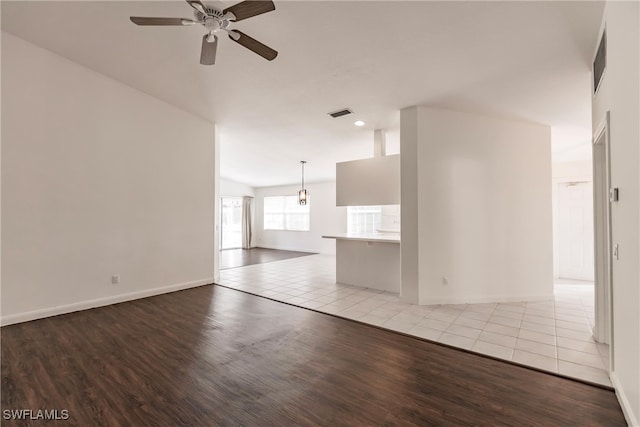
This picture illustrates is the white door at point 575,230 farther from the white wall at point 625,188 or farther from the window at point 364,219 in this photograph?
the white wall at point 625,188

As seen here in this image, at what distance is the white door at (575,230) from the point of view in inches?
227

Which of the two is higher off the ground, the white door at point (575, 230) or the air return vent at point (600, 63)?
the air return vent at point (600, 63)

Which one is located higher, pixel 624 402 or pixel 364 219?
pixel 364 219

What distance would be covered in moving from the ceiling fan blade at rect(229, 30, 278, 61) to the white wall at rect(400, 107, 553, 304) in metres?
2.32

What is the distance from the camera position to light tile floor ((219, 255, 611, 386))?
2.43m

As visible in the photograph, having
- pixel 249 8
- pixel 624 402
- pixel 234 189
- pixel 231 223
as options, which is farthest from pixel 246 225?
pixel 624 402

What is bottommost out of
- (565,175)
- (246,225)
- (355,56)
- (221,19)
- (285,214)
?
(246,225)

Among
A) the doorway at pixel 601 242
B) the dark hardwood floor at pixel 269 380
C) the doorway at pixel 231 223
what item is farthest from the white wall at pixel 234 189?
the doorway at pixel 601 242

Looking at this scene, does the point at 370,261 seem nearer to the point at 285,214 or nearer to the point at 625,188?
the point at 625,188

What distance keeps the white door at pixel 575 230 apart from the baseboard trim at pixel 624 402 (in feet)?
16.5

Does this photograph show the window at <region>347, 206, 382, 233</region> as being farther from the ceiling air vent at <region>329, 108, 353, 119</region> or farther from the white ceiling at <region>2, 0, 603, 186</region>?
the ceiling air vent at <region>329, 108, 353, 119</region>

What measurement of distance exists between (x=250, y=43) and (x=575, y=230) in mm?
7196

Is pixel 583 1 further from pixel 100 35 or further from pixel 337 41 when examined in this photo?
pixel 100 35

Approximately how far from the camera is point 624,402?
5.70 ft
